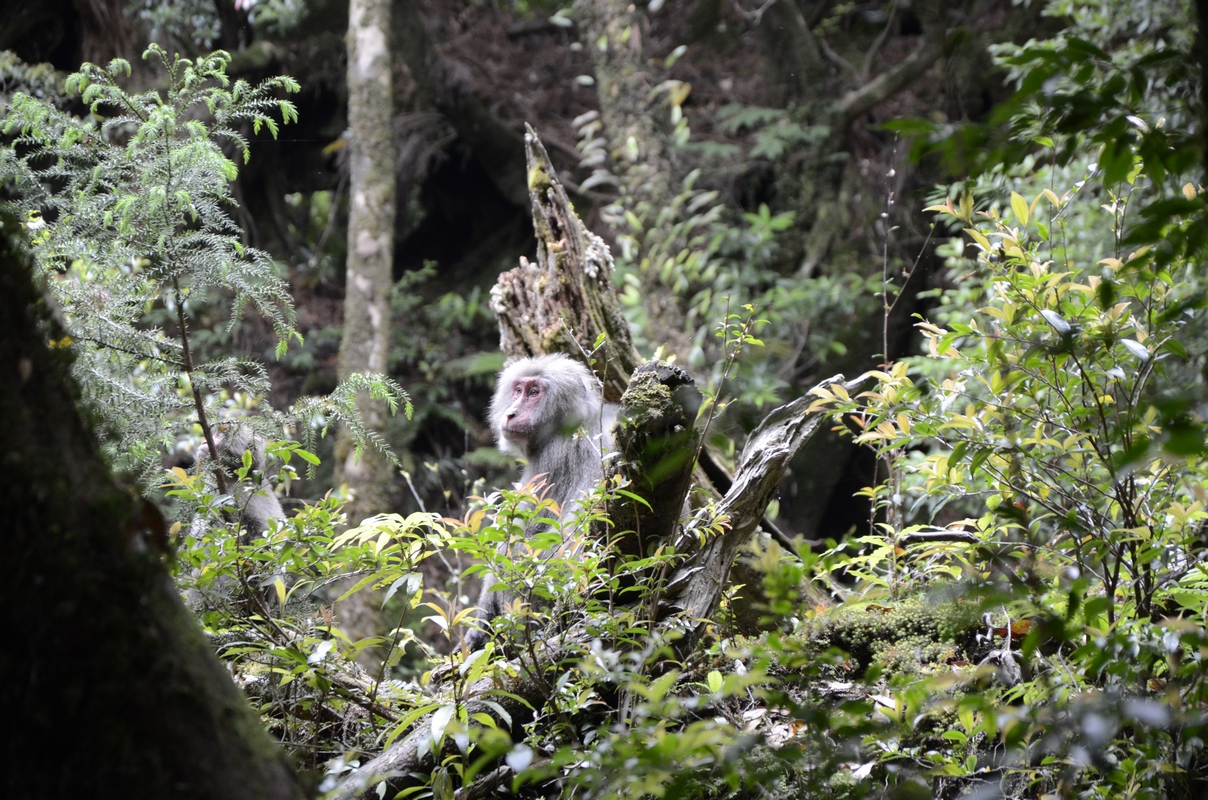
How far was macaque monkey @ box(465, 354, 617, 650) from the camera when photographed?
391 cm

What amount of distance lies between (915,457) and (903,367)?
622 mm

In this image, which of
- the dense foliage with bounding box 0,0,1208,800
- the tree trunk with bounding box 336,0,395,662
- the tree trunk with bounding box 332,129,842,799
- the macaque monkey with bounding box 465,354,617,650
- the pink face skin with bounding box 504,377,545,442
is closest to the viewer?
the dense foliage with bounding box 0,0,1208,800

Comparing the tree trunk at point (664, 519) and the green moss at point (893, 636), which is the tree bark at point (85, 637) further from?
the green moss at point (893, 636)

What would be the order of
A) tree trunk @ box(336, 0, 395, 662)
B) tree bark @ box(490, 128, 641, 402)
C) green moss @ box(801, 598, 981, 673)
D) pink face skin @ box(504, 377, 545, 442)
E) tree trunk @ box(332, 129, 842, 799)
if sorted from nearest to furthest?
tree trunk @ box(332, 129, 842, 799)
green moss @ box(801, 598, 981, 673)
pink face skin @ box(504, 377, 545, 442)
tree bark @ box(490, 128, 641, 402)
tree trunk @ box(336, 0, 395, 662)

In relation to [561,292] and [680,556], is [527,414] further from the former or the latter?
[680,556]

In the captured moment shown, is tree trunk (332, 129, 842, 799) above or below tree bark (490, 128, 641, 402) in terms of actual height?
below

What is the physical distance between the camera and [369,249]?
21.9 ft

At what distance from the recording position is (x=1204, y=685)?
5.16ft

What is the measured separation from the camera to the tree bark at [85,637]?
1044mm

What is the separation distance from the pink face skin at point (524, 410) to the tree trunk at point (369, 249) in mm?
2563

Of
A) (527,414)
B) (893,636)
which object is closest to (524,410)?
(527,414)

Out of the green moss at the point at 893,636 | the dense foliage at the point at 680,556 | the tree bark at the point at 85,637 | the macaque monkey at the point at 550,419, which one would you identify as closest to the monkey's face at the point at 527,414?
the macaque monkey at the point at 550,419

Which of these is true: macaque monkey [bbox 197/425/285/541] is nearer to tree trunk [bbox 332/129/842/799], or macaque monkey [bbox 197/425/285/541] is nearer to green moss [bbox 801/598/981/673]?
tree trunk [bbox 332/129/842/799]

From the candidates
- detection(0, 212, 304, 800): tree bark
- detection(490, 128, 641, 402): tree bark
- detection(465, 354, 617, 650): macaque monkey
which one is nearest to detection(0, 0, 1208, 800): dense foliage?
detection(0, 212, 304, 800): tree bark
